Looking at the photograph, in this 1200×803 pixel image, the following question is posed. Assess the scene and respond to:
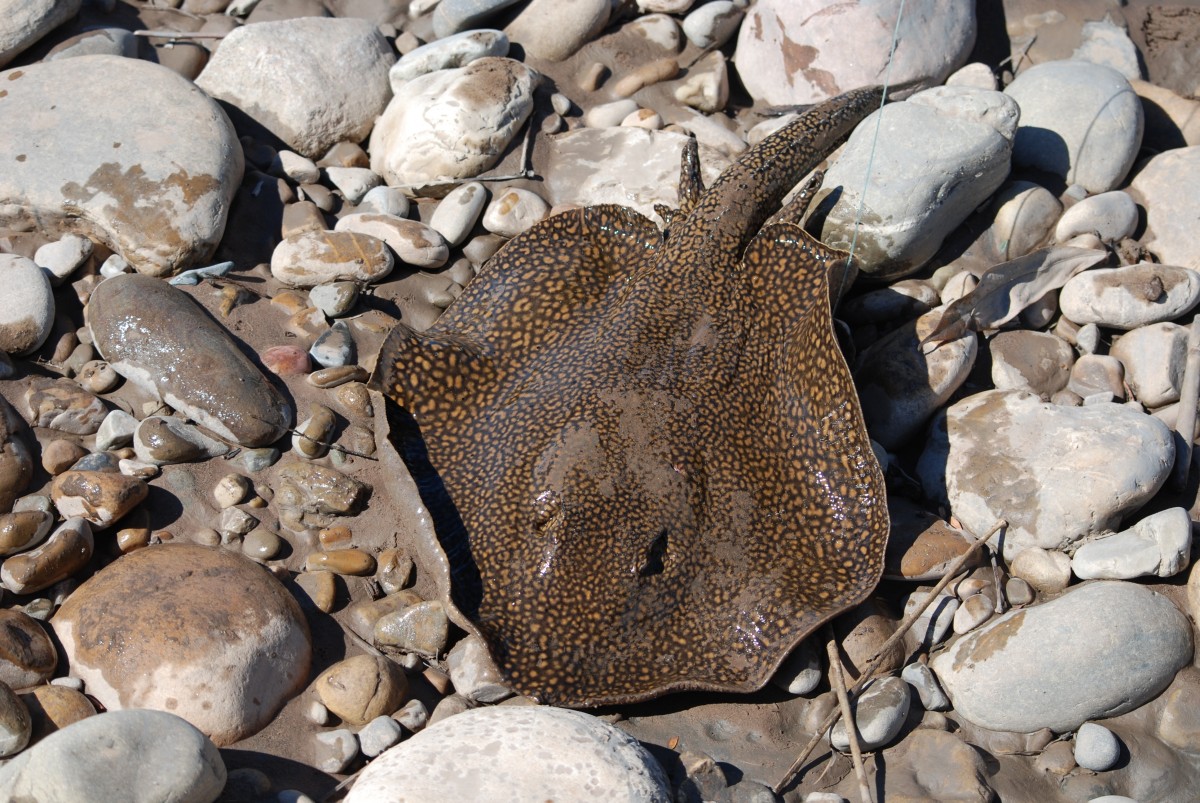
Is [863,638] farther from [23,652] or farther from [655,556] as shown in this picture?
[23,652]

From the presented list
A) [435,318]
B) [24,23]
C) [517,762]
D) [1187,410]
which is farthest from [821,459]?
[24,23]

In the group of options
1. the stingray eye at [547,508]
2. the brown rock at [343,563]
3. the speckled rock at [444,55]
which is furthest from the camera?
the speckled rock at [444,55]

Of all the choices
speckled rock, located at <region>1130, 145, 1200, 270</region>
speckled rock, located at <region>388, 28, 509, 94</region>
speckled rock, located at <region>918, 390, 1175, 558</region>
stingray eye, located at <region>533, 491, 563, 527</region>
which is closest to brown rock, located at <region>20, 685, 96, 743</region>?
stingray eye, located at <region>533, 491, 563, 527</region>

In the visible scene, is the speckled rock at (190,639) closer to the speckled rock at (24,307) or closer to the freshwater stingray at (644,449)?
the freshwater stingray at (644,449)

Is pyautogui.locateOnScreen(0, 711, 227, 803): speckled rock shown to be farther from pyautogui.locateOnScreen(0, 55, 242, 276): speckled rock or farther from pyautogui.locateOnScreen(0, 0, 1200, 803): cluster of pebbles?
pyautogui.locateOnScreen(0, 55, 242, 276): speckled rock

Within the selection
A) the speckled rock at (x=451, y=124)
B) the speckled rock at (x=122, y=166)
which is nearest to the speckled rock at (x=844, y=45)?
the speckled rock at (x=451, y=124)

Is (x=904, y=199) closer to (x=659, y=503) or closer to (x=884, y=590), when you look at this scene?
(x=884, y=590)
